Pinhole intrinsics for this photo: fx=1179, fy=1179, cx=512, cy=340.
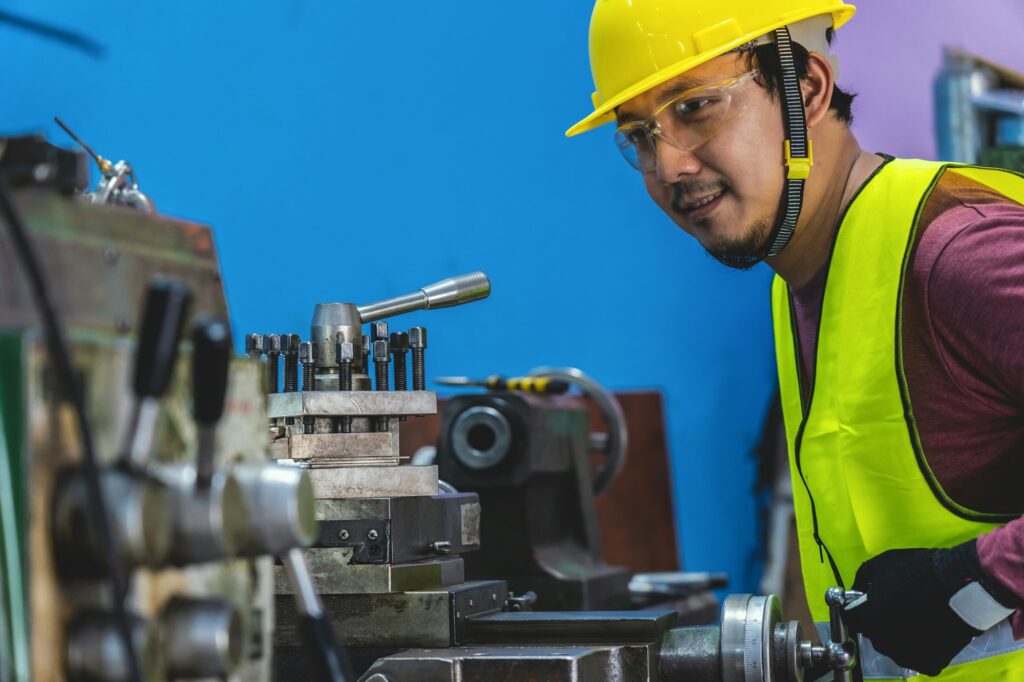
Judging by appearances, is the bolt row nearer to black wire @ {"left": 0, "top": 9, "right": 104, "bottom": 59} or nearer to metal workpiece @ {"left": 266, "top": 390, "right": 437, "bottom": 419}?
metal workpiece @ {"left": 266, "top": 390, "right": 437, "bottom": 419}

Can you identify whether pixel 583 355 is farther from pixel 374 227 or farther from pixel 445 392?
pixel 374 227

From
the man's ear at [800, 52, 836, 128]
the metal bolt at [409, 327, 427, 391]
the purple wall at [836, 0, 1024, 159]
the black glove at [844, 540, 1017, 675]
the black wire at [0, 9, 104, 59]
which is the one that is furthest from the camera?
the purple wall at [836, 0, 1024, 159]

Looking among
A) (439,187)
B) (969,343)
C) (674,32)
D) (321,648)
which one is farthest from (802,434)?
(439,187)

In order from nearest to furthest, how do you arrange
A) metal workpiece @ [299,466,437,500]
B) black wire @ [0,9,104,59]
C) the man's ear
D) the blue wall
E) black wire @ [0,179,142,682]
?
black wire @ [0,179,142,682] < metal workpiece @ [299,466,437,500] < the man's ear < black wire @ [0,9,104,59] < the blue wall

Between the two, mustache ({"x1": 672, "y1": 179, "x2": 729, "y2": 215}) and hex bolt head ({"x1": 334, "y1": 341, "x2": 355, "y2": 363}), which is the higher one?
mustache ({"x1": 672, "y1": 179, "x2": 729, "y2": 215})

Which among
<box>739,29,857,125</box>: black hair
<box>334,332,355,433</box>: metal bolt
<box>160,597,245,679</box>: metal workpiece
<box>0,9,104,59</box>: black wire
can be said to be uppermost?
<box>0,9,104,59</box>: black wire

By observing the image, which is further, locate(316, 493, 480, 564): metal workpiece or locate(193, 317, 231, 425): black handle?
locate(316, 493, 480, 564): metal workpiece

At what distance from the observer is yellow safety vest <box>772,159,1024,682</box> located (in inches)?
49.8

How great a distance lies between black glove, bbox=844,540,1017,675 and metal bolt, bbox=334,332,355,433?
562 millimetres

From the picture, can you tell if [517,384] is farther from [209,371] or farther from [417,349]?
[209,371]

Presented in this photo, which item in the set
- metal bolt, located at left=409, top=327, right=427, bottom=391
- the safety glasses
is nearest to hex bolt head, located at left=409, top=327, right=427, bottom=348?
metal bolt, located at left=409, top=327, right=427, bottom=391

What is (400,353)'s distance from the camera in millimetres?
1364

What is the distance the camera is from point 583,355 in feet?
11.1

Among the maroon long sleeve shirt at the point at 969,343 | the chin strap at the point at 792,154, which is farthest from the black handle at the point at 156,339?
the chin strap at the point at 792,154
